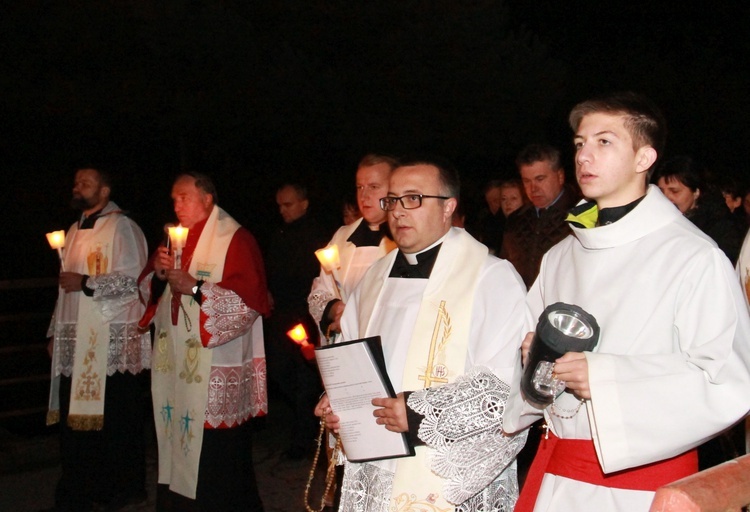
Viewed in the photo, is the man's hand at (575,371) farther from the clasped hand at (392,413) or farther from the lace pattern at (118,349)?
the lace pattern at (118,349)

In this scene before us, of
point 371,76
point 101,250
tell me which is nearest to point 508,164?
point 371,76

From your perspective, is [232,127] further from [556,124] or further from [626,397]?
[626,397]

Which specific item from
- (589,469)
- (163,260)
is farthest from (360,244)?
(589,469)

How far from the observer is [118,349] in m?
6.66

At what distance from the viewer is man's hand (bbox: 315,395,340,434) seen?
12.1 feet

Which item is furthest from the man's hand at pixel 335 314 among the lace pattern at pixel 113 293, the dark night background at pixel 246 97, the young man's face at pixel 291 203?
the dark night background at pixel 246 97

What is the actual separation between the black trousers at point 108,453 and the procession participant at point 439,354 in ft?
11.0

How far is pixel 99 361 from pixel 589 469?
15.2 ft

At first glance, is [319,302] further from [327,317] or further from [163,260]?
[163,260]

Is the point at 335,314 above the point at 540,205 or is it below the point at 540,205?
below

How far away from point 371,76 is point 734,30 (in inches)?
536

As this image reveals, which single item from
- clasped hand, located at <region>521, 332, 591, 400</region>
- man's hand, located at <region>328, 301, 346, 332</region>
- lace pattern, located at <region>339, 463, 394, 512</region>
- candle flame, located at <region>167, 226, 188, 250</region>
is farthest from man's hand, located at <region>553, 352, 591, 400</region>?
candle flame, located at <region>167, 226, 188, 250</region>

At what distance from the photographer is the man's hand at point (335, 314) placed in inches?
193

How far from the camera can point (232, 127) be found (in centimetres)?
1462
